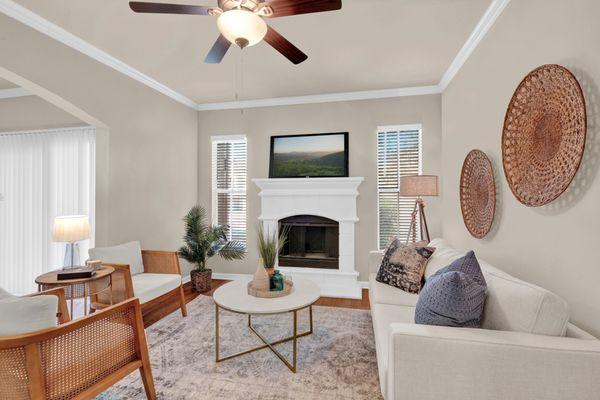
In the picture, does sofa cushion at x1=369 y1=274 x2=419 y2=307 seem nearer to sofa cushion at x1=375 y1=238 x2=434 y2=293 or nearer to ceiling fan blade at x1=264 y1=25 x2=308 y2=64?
sofa cushion at x1=375 y1=238 x2=434 y2=293

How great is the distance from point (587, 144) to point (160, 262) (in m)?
3.70

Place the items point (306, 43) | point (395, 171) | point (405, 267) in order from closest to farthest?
1. point (405, 267)
2. point (306, 43)
3. point (395, 171)

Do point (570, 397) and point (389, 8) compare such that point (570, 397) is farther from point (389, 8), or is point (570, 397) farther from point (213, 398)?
point (389, 8)

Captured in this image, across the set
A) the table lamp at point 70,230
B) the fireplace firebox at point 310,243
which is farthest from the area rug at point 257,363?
the fireplace firebox at point 310,243

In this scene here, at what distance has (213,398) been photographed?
189cm

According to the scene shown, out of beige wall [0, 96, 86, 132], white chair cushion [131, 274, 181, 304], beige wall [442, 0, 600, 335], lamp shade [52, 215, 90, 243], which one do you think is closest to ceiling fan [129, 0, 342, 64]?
beige wall [442, 0, 600, 335]

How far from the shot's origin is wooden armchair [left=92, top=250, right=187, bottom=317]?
2.73 metres

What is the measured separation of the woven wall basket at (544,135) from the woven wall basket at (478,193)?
0.35m

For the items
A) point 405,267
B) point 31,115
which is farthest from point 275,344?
point 31,115

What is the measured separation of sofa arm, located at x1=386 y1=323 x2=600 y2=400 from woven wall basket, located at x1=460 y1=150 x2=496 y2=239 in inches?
53.3

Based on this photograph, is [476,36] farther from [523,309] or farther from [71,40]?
[71,40]

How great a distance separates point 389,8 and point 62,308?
11.2 ft

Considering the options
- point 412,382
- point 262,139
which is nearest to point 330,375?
point 412,382

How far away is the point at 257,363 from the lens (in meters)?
2.28
